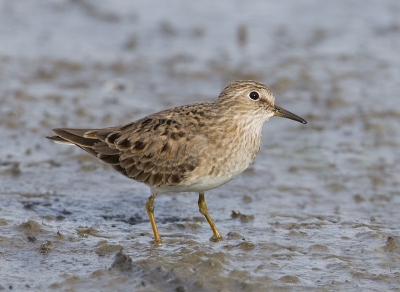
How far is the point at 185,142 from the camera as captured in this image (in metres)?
8.19

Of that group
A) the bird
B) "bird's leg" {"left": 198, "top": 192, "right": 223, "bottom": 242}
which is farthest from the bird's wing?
"bird's leg" {"left": 198, "top": 192, "right": 223, "bottom": 242}

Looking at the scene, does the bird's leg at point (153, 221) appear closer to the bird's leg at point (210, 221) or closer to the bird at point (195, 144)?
the bird at point (195, 144)

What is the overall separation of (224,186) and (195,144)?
202cm

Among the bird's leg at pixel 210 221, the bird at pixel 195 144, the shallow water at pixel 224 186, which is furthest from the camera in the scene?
the bird's leg at pixel 210 221

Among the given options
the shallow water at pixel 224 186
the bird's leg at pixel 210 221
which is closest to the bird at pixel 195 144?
the bird's leg at pixel 210 221

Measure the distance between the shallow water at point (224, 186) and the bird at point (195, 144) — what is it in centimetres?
67

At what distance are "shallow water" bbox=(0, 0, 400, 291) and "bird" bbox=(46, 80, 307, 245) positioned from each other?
672 mm

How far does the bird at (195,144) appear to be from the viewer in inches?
318

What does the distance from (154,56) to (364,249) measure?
7.53 meters

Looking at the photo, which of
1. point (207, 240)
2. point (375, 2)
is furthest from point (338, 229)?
point (375, 2)

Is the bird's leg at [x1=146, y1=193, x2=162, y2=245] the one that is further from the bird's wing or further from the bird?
the bird's wing

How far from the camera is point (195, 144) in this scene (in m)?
8.14

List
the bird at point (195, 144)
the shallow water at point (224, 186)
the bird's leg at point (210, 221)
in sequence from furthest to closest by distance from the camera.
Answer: the bird's leg at point (210, 221), the bird at point (195, 144), the shallow water at point (224, 186)

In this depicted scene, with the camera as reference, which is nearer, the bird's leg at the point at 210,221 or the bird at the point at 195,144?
the bird at the point at 195,144
